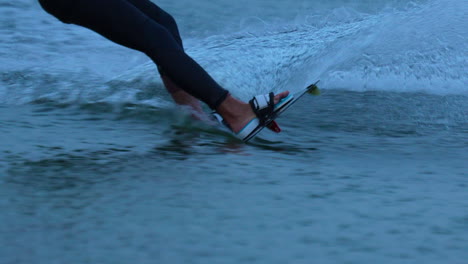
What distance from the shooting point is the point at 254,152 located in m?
2.96

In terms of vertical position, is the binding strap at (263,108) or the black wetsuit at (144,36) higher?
the black wetsuit at (144,36)

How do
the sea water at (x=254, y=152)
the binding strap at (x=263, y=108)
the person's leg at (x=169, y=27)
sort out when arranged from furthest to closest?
the person's leg at (x=169, y=27) < the binding strap at (x=263, y=108) < the sea water at (x=254, y=152)

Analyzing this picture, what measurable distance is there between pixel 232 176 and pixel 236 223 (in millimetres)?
511

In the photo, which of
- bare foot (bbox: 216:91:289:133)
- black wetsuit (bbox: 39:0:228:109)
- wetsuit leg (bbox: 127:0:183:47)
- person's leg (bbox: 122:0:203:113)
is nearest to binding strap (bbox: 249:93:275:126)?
bare foot (bbox: 216:91:289:133)

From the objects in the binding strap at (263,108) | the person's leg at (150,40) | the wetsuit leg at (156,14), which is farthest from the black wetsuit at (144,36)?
the wetsuit leg at (156,14)

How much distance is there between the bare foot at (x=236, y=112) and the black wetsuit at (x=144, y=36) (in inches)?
1.1

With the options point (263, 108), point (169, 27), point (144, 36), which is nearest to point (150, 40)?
point (144, 36)

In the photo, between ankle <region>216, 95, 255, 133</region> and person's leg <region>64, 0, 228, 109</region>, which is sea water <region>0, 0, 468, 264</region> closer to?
ankle <region>216, 95, 255, 133</region>

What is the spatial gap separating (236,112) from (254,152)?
0.80 feet

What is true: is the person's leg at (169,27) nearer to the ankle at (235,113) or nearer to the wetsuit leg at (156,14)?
the wetsuit leg at (156,14)

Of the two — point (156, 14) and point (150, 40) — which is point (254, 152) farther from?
point (156, 14)

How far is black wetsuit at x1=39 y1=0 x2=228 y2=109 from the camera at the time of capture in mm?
3145

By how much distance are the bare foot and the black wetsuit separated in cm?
3

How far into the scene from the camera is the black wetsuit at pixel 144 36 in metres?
3.14
